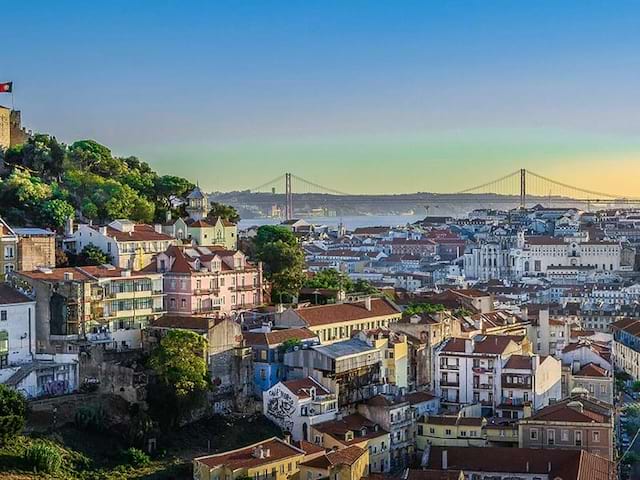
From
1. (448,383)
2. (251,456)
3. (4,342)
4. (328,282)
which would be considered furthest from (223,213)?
(251,456)

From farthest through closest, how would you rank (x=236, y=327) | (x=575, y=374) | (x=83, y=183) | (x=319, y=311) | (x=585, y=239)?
(x=585, y=239) < (x=83, y=183) < (x=575, y=374) < (x=319, y=311) < (x=236, y=327)

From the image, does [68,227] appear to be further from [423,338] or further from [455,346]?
[455,346]

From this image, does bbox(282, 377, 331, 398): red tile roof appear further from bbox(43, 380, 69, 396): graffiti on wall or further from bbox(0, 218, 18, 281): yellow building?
bbox(0, 218, 18, 281): yellow building

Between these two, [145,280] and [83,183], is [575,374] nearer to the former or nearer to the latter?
[145,280]

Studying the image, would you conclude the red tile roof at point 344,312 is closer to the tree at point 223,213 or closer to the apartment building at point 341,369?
the apartment building at point 341,369

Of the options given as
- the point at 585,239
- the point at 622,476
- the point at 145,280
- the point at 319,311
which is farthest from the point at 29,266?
the point at 585,239

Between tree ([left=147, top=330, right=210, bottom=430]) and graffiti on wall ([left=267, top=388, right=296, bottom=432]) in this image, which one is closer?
tree ([left=147, top=330, right=210, bottom=430])

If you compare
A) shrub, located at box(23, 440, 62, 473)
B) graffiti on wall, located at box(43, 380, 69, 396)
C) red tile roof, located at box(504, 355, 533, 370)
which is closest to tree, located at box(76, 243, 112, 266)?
graffiti on wall, located at box(43, 380, 69, 396)
